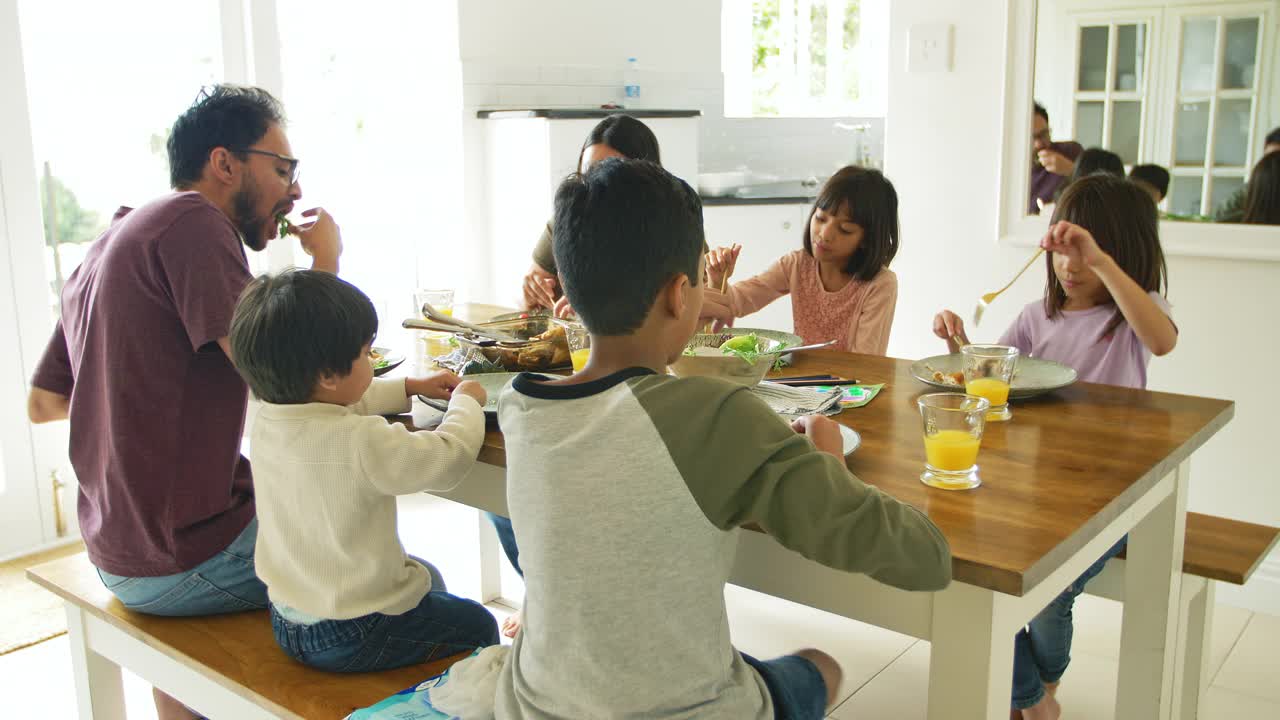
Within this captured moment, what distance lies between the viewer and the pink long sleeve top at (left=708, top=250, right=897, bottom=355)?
2.56 metres

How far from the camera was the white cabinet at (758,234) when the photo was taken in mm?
4559

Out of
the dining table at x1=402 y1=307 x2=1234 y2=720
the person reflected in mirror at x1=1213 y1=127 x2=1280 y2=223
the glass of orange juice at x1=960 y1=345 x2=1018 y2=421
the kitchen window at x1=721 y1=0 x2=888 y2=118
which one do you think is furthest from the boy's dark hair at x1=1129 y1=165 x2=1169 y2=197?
the kitchen window at x1=721 y1=0 x2=888 y2=118

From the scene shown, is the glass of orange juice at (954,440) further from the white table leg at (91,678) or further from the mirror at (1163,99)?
the mirror at (1163,99)

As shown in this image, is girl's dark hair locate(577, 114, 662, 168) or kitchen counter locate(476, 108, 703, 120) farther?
kitchen counter locate(476, 108, 703, 120)

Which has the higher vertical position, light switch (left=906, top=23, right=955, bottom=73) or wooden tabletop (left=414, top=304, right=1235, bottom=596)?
light switch (left=906, top=23, right=955, bottom=73)

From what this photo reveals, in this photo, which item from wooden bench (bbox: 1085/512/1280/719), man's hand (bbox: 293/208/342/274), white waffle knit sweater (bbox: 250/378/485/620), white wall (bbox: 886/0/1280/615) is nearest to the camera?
white waffle knit sweater (bbox: 250/378/485/620)

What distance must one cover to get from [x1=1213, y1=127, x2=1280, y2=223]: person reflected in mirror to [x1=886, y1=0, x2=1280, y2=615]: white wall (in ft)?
0.12

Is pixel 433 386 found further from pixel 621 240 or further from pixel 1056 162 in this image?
pixel 1056 162

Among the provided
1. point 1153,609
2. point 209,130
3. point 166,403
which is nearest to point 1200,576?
point 1153,609

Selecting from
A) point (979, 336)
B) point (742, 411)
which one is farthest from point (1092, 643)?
point (742, 411)

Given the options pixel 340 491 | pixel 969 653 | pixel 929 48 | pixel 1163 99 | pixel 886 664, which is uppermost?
pixel 929 48

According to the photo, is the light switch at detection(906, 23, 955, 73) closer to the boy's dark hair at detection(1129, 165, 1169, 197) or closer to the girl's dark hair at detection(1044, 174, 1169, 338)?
the boy's dark hair at detection(1129, 165, 1169, 197)

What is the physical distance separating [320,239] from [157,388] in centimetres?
55

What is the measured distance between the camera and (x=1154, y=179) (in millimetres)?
2877
